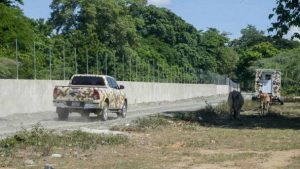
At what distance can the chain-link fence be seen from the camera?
36250 millimetres

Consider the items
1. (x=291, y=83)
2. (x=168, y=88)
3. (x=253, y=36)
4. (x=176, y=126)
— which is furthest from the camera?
(x=253, y=36)

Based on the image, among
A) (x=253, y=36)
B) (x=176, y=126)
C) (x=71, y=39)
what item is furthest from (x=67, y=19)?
(x=253, y=36)

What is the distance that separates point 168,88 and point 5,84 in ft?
111

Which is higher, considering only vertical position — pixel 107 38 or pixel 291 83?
pixel 107 38

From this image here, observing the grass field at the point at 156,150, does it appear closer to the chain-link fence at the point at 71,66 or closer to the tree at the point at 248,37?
the chain-link fence at the point at 71,66

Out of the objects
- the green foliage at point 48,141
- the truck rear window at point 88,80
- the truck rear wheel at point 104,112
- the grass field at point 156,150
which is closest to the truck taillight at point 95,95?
the truck rear wheel at point 104,112

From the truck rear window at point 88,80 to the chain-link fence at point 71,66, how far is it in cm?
343

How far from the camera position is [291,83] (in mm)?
74125

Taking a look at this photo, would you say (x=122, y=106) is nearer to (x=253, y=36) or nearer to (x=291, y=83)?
(x=291, y=83)

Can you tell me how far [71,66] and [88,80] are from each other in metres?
12.0

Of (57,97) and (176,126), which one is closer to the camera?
(176,126)

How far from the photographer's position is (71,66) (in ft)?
133

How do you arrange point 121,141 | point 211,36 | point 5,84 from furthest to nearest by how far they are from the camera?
point 211,36 → point 5,84 → point 121,141

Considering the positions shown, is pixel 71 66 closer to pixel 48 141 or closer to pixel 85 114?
pixel 85 114
